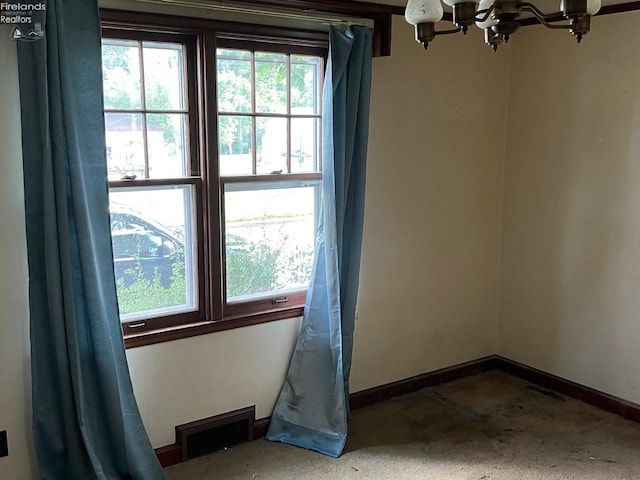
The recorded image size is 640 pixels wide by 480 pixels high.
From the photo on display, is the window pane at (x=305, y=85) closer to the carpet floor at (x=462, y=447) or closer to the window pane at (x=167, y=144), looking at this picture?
the window pane at (x=167, y=144)

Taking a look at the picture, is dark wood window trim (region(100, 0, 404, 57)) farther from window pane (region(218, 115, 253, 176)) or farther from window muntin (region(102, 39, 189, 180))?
window pane (region(218, 115, 253, 176))

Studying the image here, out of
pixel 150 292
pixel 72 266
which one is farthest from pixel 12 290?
pixel 150 292

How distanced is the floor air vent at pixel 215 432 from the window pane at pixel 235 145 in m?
1.21

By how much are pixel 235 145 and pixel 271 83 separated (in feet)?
1.18

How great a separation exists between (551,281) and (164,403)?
2.40 m

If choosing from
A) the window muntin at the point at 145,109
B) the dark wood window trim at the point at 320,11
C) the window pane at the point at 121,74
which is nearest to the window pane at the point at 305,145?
the dark wood window trim at the point at 320,11

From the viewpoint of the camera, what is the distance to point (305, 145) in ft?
10.8

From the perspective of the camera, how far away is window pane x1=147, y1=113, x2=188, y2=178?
2.82 m

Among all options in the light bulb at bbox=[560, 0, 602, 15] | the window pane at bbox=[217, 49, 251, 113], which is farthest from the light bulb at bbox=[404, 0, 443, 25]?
the window pane at bbox=[217, 49, 251, 113]

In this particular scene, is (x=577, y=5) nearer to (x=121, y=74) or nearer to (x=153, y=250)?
(x=121, y=74)

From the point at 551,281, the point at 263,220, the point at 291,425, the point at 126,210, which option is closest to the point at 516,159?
the point at 551,281

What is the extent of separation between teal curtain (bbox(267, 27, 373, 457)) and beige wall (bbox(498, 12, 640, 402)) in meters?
1.26

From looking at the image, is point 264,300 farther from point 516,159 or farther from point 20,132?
point 516,159

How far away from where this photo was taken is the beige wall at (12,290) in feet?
7.93
